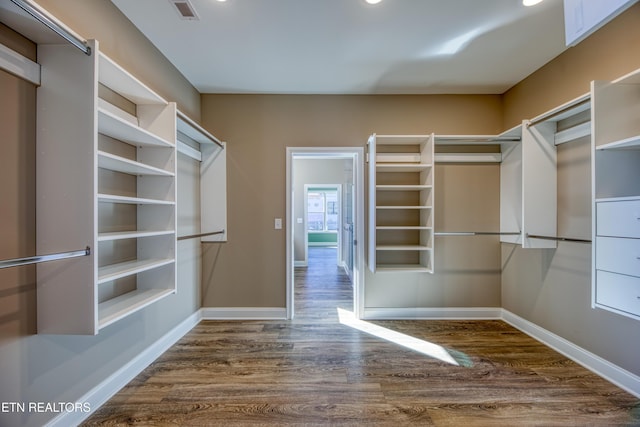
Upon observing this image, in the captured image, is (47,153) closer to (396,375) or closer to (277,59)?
(277,59)

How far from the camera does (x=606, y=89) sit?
1.77m

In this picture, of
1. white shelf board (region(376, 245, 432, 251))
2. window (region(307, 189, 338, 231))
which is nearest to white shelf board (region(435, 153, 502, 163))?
white shelf board (region(376, 245, 432, 251))

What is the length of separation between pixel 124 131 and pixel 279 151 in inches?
66.0

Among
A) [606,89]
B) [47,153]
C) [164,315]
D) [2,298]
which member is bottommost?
[164,315]

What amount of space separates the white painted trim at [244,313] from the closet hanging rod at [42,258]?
2.06 m

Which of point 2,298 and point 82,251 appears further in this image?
point 82,251

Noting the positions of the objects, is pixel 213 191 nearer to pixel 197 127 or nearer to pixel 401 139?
pixel 197 127

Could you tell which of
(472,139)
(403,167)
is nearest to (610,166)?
(472,139)

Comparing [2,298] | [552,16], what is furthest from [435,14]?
[2,298]

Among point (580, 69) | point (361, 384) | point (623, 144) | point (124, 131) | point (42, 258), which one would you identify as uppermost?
point (580, 69)

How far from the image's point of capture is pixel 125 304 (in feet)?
5.79

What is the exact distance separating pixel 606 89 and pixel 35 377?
12.0 ft

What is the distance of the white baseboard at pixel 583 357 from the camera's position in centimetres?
192

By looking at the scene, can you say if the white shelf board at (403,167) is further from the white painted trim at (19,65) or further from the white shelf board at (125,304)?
the white painted trim at (19,65)
